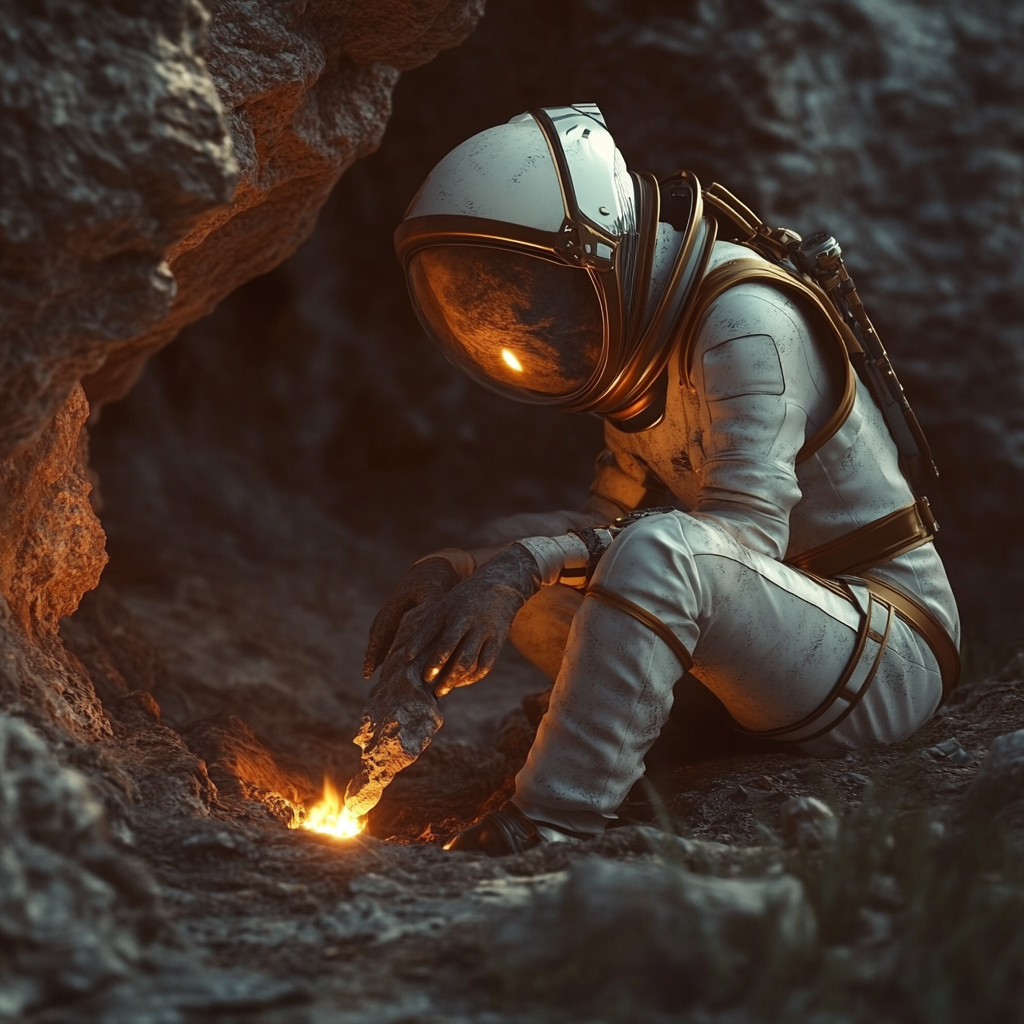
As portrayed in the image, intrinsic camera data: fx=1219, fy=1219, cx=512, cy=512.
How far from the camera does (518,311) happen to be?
2443 mm

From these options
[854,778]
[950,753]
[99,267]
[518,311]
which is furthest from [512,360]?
[950,753]

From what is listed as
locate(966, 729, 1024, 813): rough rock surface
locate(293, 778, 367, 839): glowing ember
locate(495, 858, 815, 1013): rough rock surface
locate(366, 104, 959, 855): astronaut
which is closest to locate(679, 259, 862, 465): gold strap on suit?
locate(366, 104, 959, 855): astronaut

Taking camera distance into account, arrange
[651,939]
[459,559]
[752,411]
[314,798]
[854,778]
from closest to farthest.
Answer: [651,939] → [752,411] → [854,778] → [459,559] → [314,798]

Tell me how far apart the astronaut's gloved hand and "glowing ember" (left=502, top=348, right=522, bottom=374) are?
1.59 ft

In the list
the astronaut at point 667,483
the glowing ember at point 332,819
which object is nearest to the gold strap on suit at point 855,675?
the astronaut at point 667,483

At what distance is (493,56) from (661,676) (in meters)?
3.08

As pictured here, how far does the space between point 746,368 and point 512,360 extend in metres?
0.50

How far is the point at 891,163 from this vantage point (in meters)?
4.39

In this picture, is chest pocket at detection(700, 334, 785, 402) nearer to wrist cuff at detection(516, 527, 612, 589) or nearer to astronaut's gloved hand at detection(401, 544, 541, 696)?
wrist cuff at detection(516, 527, 612, 589)

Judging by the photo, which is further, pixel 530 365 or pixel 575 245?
pixel 530 365

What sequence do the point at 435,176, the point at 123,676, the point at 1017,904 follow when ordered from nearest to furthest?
the point at 1017,904, the point at 435,176, the point at 123,676

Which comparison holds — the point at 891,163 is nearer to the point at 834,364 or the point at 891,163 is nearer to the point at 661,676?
the point at 834,364

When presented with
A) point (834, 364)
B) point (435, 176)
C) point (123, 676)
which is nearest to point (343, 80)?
point (435, 176)

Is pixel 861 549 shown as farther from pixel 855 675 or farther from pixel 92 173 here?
pixel 92 173
